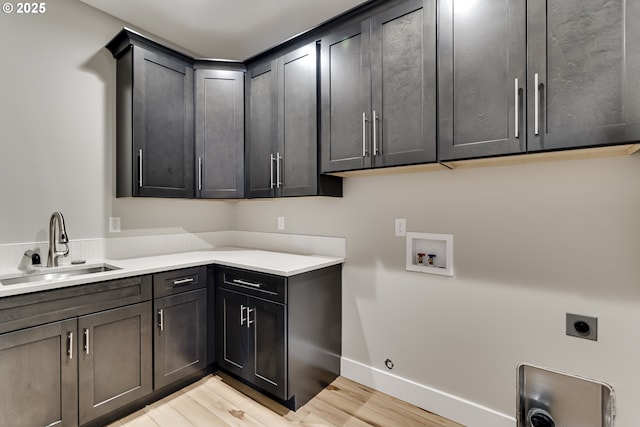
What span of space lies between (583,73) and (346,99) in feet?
3.87

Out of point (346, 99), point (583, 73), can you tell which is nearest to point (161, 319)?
point (346, 99)

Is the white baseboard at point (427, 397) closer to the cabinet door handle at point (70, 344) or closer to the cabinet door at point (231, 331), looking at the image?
the cabinet door at point (231, 331)

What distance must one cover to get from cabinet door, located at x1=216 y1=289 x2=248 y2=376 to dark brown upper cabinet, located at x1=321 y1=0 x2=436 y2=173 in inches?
46.1

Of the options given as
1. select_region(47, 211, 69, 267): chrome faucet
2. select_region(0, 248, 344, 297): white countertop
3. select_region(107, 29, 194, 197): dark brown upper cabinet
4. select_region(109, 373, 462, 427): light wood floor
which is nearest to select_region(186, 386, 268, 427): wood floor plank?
select_region(109, 373, 462, 427): light wood floor

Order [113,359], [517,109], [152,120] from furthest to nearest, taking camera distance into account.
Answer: [152,120] < [113,359] < [517,109]

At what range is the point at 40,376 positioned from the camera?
1554mm

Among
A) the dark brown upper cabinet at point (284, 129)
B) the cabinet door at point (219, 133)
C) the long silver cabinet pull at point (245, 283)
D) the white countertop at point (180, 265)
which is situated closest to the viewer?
the white countertop at point (180, 265)

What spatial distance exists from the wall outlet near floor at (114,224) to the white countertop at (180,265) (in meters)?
0.24

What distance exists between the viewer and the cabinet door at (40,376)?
4.82 ft

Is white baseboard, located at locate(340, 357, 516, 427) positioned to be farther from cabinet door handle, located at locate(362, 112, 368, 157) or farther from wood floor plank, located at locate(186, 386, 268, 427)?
cabinet door handle, located at locate(362, 112, 368, 157)

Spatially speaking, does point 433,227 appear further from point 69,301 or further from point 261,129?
point 69,301

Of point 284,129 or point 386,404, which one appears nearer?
point 386,404

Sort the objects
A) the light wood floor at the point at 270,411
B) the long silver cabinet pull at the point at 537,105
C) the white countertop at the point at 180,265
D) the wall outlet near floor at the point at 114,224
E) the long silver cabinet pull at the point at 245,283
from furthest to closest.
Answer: the wall outlet near floor at the point at 114,224, the long silver cabinet pull at the point at 245,283, the light wood floor at the point at 270,411, the white countertop at the point at 180,265, the long silver cabinet pull at the point at 537,105

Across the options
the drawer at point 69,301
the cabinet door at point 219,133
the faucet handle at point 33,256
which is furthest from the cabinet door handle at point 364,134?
the faucet handle at point 33,256
